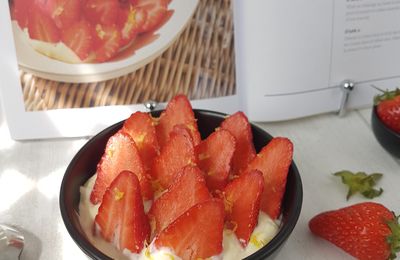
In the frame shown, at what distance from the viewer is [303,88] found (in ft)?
2.72

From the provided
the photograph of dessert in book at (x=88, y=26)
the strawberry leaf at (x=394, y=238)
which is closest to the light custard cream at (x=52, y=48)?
the photograph of dessert in book at (x=88, y=26)

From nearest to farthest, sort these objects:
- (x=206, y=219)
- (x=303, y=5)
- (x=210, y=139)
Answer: (x=206, y=219)
(x=210, y=139)
(x=303, y=5)

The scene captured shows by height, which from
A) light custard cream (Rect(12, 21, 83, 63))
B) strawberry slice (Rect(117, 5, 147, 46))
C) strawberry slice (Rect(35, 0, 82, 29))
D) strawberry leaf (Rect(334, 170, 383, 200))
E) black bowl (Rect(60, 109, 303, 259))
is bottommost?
strawberry leaf (Rect(334, 170, 383, 200))

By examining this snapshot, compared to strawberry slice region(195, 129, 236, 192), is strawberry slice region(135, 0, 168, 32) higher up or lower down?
higher up

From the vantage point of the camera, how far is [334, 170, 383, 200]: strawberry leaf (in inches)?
28.3

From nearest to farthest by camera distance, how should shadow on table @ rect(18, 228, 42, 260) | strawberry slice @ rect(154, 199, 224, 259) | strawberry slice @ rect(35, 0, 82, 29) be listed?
strawberry slice @ rect(154, 199, 224, 259) → shadow on table @ rect(18, 228, 42, 260) → strawberry slice @ rect(35, 0, 82, 29)

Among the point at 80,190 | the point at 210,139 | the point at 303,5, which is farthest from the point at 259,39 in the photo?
the point at 80,190

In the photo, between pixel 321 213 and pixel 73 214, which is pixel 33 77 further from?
pixel 321 213

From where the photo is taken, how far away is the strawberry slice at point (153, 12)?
77 centimetres

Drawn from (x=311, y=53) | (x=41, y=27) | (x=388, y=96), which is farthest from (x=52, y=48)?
(x=388, y=96)

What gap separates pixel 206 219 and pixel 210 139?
0.47 ft

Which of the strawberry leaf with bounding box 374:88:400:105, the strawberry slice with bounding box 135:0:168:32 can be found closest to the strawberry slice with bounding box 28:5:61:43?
the strawberry slice with bounding box 135:0:168:32

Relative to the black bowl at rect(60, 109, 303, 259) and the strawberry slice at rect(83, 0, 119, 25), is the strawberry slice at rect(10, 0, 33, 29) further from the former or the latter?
the black bowl at rect(60, 109, 303, 259)

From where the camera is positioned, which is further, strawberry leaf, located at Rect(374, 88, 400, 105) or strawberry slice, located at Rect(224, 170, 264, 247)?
strawberry leaf, located at Rect(374, 88, 400, 105)
